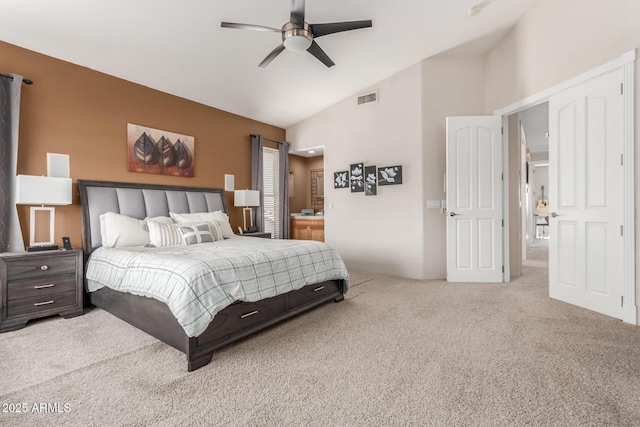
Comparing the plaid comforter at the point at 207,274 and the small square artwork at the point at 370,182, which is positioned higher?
the small square artwork at the point at 370,182

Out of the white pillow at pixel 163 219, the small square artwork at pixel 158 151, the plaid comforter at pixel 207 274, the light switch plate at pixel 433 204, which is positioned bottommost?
the plaid comforter at pixel 207 274

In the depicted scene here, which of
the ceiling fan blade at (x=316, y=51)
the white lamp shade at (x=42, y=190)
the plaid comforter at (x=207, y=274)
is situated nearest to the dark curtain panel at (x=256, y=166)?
the plaid comforter at (x=207, y=274)

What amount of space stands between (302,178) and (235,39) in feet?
14.0

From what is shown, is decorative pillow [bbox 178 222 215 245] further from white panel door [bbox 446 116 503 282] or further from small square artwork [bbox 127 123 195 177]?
white panel door [bbox 446 116 503 282]

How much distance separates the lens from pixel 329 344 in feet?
7.90

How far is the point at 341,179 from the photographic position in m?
5.57

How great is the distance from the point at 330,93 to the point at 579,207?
152 inches

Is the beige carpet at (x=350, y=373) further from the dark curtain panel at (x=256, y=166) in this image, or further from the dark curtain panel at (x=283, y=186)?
the dark curtain panel at (x=283, y=186)

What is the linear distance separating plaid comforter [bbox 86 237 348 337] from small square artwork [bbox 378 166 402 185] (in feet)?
6.77

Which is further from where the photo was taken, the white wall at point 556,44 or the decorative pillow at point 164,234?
the decorative pillow at point 164,234

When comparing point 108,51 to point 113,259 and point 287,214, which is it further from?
point 287,214

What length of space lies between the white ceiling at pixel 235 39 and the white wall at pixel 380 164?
1.59 ft

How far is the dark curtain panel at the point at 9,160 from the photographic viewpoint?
3.01m

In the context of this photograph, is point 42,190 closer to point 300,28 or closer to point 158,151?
point 158,151
